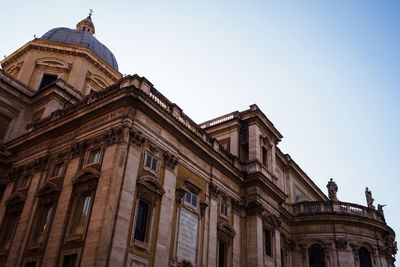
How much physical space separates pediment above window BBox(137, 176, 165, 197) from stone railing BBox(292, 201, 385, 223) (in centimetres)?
1648

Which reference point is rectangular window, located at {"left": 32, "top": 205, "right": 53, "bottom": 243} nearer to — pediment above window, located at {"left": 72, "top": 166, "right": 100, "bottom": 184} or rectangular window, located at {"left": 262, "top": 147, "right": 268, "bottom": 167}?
pediment above window, located at {"left": 72, "top": 166, "right": 100, "bottom": 184}

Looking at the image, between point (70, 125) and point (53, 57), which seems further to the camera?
point (53, 57)

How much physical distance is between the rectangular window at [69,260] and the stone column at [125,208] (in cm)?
197

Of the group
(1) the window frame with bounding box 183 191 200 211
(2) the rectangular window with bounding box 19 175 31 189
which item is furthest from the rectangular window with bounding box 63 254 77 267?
(2) the rectangular window with bounding box 19 175 31 189

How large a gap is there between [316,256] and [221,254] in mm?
11400

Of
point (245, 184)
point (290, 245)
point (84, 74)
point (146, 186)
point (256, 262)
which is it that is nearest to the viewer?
point (146, 186)

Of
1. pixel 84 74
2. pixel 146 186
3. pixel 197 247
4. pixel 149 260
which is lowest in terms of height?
pixel 149 260

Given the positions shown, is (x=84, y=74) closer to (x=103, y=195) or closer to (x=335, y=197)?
(x=103, y=195)

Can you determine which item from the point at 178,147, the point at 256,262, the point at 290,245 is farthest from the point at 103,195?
the point at 290,245

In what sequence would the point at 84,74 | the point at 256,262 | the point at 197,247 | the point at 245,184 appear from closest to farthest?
1. the point at 197,247
2. the point at 256,262
3. the point at 245,184
4. the point at 84,74

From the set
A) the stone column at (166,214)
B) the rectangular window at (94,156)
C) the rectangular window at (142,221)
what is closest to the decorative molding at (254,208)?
the stone column at (166,214)

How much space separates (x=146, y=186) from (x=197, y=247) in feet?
15.1

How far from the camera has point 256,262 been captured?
72.3 feet

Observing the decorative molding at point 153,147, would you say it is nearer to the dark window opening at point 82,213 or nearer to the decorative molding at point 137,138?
the decorative molding at point 137,138
